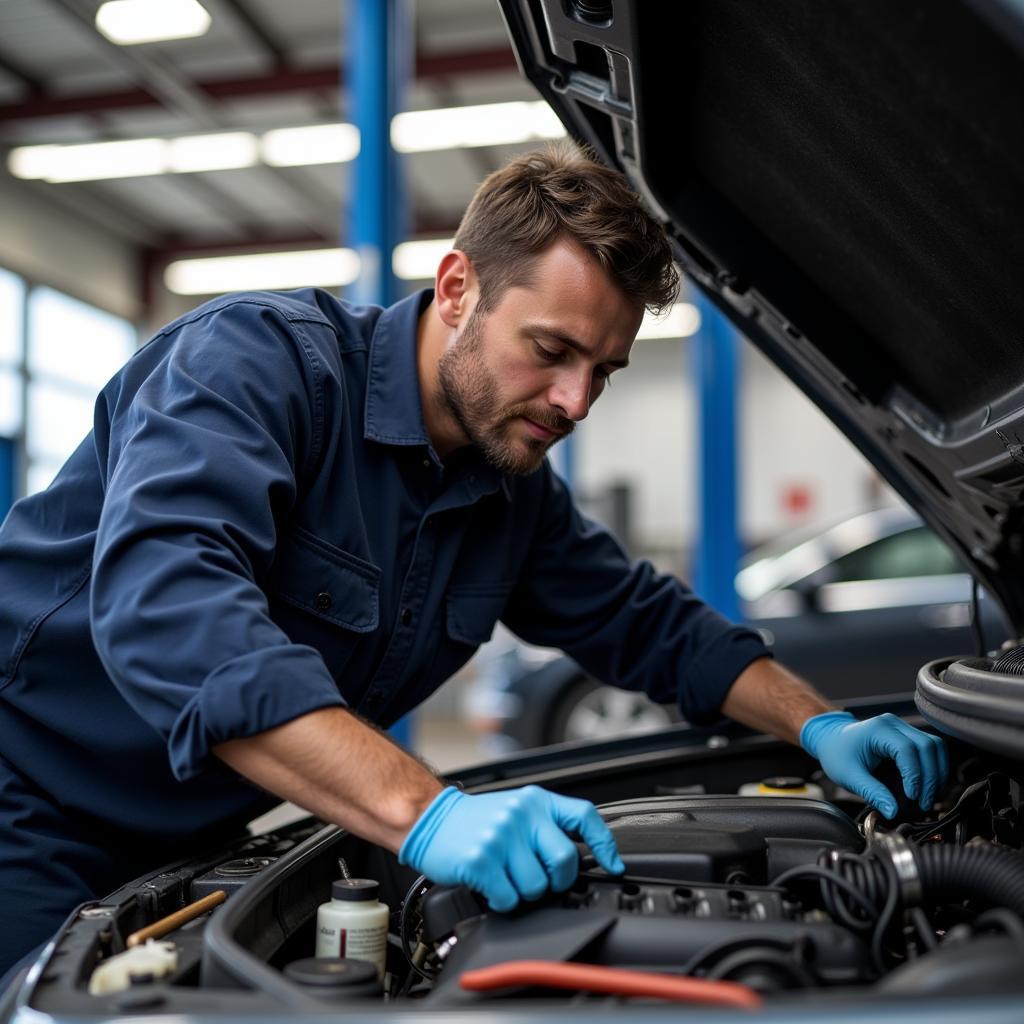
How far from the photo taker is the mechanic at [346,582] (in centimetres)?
94

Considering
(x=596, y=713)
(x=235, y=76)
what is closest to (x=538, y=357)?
(x=596, y=713)

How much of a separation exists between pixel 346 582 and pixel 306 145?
716 centimetres

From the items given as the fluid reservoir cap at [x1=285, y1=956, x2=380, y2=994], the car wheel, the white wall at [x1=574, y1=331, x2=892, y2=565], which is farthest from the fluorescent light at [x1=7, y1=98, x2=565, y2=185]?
the fluid reservoir cap at [x1=285, y1=956, x2=380, y2=994]

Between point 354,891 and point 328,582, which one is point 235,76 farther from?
point 354,891

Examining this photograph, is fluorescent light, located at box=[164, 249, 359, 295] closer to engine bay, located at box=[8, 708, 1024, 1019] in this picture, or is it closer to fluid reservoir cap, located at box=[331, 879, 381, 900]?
engine bay, located at box=[8, 708, 1024, 1019]

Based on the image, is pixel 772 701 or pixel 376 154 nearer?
pixel 772 701

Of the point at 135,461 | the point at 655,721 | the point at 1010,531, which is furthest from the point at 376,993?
the point at 655,721

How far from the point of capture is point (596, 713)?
459cm

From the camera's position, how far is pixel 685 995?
0.69 metres

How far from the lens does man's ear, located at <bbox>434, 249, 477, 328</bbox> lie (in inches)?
58.6

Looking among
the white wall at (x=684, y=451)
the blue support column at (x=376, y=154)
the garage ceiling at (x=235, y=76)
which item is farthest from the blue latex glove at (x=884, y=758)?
the white wall at (x=684, y=451)

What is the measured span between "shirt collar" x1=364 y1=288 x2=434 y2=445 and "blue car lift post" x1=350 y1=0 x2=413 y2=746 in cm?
164

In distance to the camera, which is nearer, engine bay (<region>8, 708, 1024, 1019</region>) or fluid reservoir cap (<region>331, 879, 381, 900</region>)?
engine bay (<region>8, 708, 1024, 1019</region>)

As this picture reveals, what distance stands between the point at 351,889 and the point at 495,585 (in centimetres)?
72
